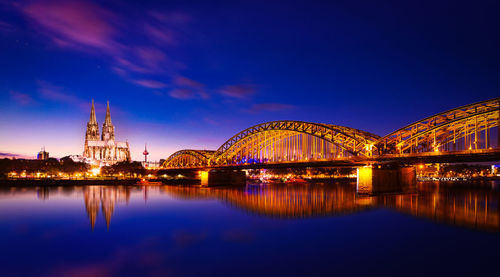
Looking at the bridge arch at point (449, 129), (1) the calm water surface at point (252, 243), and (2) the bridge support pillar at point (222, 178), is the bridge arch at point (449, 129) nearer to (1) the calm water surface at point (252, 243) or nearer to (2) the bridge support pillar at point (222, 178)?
(1) the calm water surface at point (252, 243)

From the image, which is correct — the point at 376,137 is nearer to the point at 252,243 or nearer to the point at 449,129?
the point at 449,129

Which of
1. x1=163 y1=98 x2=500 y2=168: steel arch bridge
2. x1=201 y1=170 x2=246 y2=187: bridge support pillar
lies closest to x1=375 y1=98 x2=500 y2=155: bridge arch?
x1=163 y1=98 x2=500 y2=168: steel arch bridge

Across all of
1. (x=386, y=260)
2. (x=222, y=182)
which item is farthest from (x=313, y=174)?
(x=386, y=260)

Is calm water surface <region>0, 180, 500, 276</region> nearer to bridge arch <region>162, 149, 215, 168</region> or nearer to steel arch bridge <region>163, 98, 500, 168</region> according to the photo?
steel arch bridge <region>163, 98, 500, 168</region>

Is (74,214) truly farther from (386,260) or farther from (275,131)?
(275,131)

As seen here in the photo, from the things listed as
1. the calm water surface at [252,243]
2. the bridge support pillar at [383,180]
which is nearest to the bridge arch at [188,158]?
the bridge support pillar at [383,180]
